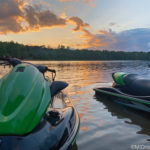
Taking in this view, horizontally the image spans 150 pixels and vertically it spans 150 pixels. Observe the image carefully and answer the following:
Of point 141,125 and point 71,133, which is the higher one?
point 71,133

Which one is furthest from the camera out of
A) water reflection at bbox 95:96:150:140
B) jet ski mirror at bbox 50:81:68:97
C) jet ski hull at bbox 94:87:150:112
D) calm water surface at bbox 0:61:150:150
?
jet ski hull at bbox 94:87:150:112

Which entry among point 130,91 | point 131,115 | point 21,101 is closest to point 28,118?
point 21,101

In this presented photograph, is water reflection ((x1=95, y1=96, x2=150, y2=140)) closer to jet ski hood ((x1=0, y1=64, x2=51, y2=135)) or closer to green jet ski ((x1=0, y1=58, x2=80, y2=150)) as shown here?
green jet ski ((x1=0, y1=58, x2=80, y2=150))

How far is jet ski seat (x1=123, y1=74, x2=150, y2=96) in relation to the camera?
17.8ft

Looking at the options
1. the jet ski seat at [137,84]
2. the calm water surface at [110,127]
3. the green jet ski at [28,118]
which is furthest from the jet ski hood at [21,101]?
the jet ski seat at [137,84]

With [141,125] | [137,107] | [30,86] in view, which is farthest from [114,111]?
[30,86]

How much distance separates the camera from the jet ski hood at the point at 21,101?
1.99m

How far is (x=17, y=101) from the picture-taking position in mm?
2189

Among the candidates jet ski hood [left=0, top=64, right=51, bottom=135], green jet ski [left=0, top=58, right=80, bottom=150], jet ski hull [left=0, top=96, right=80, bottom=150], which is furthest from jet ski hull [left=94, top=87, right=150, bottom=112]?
jet ski hood [left=0, top=64, right=51, bottom=135]

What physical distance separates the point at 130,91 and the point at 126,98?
12.8 inches

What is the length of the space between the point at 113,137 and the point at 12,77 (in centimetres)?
254

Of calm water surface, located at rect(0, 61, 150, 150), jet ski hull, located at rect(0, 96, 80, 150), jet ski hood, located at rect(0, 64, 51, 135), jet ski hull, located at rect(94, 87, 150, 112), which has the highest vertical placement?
jet ski hood, located at rect(0, 64, 51, 135)

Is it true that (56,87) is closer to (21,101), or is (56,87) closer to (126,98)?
(21,101)

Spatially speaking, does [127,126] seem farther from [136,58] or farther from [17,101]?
[136,58]
